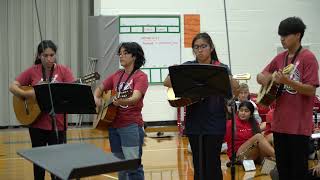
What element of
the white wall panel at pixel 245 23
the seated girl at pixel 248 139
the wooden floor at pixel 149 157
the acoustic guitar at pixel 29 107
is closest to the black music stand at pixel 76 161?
the acoustic guitar at pixel 29 107

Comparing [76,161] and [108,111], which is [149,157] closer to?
[108,111]

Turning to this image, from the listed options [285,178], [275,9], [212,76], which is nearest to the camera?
[212,76]

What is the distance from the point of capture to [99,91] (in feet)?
14.7

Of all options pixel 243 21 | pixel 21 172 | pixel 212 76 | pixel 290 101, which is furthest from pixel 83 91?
pixel 243 21

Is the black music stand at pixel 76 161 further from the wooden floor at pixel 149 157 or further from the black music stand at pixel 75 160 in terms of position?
the wooden floor at pixel 149 157

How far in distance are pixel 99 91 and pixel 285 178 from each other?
5.96 ft

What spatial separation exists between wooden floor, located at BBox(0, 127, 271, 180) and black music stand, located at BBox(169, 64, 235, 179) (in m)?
2.69

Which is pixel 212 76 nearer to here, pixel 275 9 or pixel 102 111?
pixel 102 111

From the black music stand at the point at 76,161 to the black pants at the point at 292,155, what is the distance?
1.56 m

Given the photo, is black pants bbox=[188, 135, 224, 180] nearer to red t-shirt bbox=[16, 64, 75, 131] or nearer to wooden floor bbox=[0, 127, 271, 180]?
red t-shirt bbox=[16, 64, 75, 131]

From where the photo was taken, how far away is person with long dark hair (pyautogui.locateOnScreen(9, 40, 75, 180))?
454 centimetres

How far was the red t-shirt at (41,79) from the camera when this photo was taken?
4.55 meters

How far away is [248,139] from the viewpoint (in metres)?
6.89

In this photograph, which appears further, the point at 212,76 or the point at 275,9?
the point at 275,9
